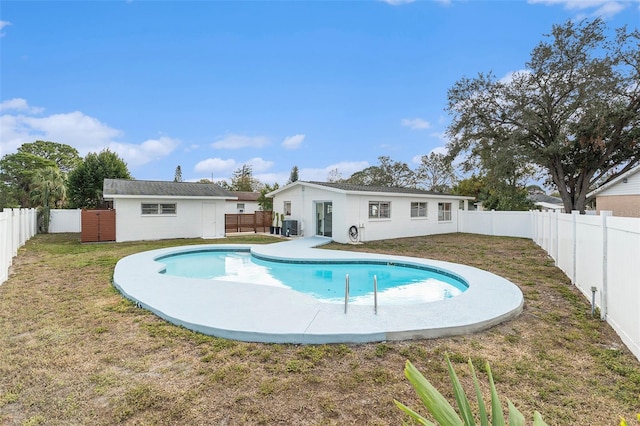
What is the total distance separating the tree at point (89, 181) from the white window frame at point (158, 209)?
408 inches

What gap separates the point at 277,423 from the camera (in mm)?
2832

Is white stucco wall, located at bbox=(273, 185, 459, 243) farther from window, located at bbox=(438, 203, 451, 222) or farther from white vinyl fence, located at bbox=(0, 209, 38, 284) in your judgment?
white vinyl fence, located at bbox=(0, 209, 38, 284)

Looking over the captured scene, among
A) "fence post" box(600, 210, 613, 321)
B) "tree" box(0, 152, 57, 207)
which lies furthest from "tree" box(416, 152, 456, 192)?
"tree" box(0, 152, 57, 207)

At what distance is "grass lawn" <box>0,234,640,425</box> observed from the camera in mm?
2971

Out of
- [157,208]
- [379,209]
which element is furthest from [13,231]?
[379,209]

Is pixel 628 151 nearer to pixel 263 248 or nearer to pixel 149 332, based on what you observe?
pixel 263 248

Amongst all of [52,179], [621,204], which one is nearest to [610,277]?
[621,204]

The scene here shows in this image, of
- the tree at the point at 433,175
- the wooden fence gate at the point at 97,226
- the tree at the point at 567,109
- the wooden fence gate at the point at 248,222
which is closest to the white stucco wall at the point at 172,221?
the wooden fence gate at the point at 97,226

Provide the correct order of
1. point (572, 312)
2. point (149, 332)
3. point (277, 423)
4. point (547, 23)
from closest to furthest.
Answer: point (277, 423), point (149, 332), point (572, 312), point (547, 23)

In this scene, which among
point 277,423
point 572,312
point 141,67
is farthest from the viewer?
point 141,67

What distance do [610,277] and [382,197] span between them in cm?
1292

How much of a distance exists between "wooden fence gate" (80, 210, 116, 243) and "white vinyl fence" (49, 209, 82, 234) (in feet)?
18.2

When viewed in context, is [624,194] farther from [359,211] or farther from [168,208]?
[168,208]

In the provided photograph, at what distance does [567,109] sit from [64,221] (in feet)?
102
